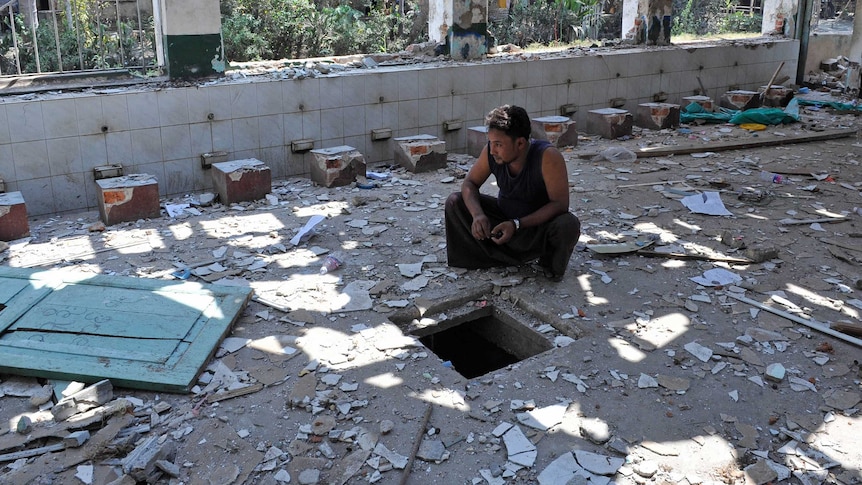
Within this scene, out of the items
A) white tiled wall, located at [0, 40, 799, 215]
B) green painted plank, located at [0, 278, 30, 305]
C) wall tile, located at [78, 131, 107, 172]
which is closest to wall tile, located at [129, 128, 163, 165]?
white tiled wall, located at [0, 40, 799, 215]

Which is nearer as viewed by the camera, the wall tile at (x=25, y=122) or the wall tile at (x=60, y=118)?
the wall tile at (x=25, y=122)

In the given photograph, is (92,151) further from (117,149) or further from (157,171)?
(157,171)

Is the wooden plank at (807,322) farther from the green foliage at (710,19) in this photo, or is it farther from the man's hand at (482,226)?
the green foliage at (710,19)

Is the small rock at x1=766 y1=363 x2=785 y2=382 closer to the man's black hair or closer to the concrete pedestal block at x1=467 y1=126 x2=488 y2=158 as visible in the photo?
the man's black hair

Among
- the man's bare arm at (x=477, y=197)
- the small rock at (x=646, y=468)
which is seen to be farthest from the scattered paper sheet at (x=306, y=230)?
the small rock at (x=646, y=468)

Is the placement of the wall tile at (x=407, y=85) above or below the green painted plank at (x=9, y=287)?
above

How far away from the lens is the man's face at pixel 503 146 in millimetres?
4922

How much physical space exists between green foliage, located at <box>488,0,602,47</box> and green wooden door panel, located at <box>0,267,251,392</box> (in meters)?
16.1

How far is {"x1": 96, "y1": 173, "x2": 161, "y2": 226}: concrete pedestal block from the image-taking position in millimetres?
6777

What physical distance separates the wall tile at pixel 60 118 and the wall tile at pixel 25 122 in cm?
5

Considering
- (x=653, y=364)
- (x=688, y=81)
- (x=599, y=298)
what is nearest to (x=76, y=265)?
(x=599, y=298)

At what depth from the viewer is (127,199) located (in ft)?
22.4

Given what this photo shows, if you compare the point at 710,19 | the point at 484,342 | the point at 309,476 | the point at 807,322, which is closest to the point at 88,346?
the point at 309,476

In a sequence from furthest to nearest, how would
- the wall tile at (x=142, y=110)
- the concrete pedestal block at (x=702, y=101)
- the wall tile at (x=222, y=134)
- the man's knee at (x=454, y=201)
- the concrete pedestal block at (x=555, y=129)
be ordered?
the concrete pedestal block at (x=702, y=101), the concrete pedestal block at (x=555, y=129), the wall tile at (x=222, y=134), the wall tile at (x=142, y=110), the man's knee at (x=454, y=201)
